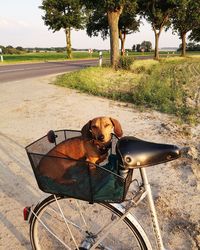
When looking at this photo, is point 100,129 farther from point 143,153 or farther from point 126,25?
point 126,25

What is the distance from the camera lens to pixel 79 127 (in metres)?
6.74

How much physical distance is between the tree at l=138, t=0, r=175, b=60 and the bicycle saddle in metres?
31.1

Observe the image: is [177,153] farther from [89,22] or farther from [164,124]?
[89,22]

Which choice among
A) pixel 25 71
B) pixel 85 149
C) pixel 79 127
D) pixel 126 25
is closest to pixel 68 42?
pixel 126 25

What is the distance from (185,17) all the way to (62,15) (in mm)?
15531

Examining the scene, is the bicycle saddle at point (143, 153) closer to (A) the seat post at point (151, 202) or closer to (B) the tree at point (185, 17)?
(A) the seat post at point (151, 202)

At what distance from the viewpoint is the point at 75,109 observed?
8.40 metres

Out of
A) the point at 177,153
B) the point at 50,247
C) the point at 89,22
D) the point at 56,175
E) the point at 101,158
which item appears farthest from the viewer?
the point at 89,22

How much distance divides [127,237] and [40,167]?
145 centimetres

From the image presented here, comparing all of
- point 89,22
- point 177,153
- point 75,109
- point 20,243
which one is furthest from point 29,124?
point 89,22

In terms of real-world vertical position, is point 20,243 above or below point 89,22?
below

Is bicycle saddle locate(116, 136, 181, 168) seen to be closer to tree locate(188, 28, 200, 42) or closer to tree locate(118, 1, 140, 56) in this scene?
tree locate(118, 1, 140, 56)

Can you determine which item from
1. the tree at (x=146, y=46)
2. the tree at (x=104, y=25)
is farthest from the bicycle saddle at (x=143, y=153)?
the tree at (x=146, y=46)

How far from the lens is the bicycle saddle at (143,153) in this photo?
1823mm
